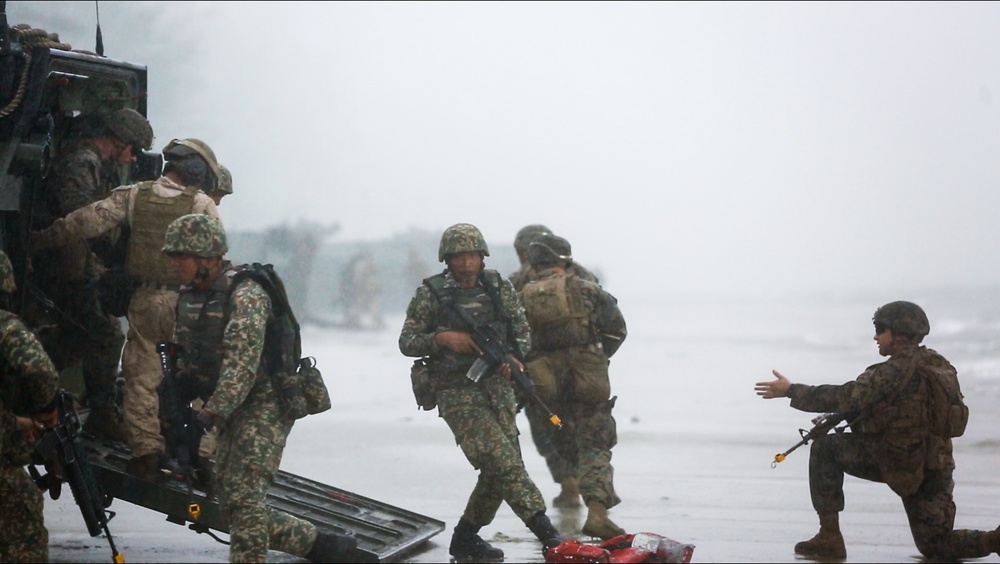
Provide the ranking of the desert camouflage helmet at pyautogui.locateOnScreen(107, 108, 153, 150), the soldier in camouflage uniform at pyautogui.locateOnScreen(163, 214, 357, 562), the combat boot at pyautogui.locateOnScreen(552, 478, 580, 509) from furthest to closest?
the combat boot at pyautogui.locateOnScreen(552, 478, 580, 509), the desert camouflage helmet at pyautogui.locateOnScreen(107, 108, 153, 150), the soldier in camouflage uniform at pyautogui.locateOnScreen(163, 214, 357, 562)

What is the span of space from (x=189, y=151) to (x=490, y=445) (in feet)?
7.09

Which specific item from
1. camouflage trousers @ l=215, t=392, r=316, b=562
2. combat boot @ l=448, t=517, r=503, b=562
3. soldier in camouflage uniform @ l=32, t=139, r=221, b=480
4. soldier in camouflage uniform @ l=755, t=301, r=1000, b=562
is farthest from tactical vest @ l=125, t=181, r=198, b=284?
soldier in camouflage uniform @ l=755, t=301, r=1000, b=562

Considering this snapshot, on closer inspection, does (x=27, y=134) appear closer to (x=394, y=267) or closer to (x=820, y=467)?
(x=820, y=467)

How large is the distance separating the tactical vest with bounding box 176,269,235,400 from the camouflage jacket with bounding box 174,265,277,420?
A: 0.03m

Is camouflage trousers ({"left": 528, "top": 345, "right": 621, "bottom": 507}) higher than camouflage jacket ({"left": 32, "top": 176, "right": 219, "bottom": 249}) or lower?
lower

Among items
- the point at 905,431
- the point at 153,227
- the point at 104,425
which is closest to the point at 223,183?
the point at 153,227

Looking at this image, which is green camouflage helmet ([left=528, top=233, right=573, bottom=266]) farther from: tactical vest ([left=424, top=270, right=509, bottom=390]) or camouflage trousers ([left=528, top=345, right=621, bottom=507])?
tactical vest ([left=424, top=270, right=509, bottom=390])

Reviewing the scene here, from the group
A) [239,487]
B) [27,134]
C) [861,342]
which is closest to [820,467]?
[239,487]

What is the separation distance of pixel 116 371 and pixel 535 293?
8.37ft

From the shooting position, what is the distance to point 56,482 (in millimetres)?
5844

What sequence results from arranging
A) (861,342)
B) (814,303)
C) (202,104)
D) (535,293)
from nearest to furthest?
1. (535,293)
2. (202,104)
3. (861,342)
4. (814,303)

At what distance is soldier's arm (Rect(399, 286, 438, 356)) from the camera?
258 inches

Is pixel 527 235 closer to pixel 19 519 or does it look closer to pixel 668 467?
pixel 668 467

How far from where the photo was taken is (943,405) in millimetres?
6043
